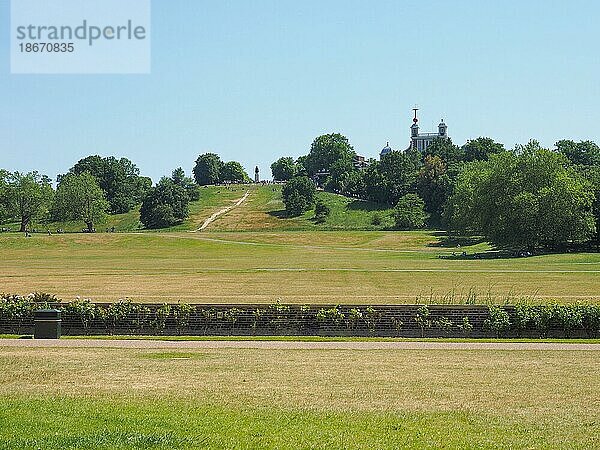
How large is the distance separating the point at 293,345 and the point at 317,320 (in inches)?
124

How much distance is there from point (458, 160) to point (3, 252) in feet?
383

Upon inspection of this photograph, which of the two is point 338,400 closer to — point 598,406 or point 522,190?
point 598,406

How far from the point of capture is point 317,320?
77.2ft

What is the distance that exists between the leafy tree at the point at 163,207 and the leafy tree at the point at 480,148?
226 feet

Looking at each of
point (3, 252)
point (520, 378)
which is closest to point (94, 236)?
point (3, 252)

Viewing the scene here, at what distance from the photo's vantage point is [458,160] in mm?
179375

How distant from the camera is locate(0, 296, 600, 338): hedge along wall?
908 inches

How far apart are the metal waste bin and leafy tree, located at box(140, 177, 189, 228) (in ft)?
398

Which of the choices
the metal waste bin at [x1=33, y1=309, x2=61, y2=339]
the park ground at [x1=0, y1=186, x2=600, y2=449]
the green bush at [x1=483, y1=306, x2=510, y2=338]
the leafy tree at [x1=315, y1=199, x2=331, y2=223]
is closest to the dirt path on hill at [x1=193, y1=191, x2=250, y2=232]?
the leafy tree at [x1=315, y1=199, x2=331, y2=223]

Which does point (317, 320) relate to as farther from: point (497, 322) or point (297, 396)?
point (297, 396)

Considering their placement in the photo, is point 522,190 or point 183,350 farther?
point 522,190

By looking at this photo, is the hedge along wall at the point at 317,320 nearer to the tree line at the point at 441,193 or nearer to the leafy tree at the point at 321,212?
the tree line at the point at 441,193

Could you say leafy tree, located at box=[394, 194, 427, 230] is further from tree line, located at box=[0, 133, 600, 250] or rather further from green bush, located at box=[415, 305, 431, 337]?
green bush, located at box=[415, 305, 431, 337]

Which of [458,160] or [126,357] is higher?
[458,160]
